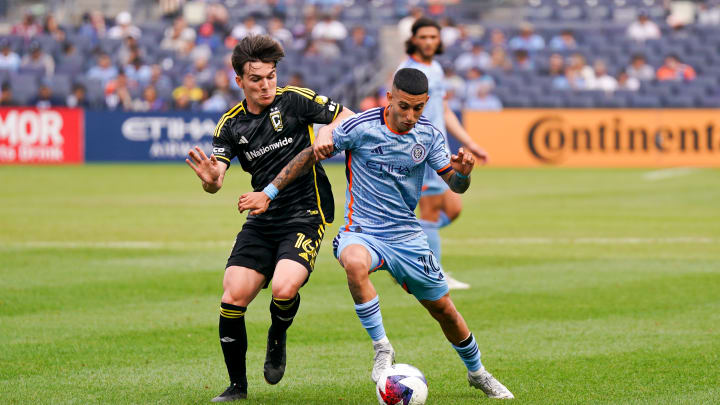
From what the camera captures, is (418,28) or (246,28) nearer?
(418,28)

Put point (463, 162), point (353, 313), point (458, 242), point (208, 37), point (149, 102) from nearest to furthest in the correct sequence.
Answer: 1. point (463, 162)
2. point (353, 313)
3. point (458, 242)
4. point (149, 102)
5. point (208, 37)

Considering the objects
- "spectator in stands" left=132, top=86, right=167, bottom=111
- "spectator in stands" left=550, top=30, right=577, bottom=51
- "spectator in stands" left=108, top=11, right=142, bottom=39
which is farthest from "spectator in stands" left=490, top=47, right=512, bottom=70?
"spectator in stands" left=108, top=11, right=142, bottom=39

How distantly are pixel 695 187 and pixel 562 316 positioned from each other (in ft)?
44.8

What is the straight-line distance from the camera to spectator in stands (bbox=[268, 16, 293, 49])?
1191 inches

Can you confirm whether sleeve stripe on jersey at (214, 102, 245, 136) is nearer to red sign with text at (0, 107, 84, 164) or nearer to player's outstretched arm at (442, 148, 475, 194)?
player's outstretched arm at (442, 148, 475, 194)

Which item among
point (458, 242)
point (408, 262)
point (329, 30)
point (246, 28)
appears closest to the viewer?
point (408, 262)

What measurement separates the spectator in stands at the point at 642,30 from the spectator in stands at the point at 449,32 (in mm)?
5718

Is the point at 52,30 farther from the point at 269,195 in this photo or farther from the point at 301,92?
the point at 269,195

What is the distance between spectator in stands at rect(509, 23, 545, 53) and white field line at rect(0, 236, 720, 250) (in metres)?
18.9

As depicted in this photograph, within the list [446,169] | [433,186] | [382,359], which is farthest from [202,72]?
[382,359]

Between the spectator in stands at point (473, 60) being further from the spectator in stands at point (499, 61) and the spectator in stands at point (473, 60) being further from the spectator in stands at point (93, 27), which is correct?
the spectator in stands at point (93, 27)

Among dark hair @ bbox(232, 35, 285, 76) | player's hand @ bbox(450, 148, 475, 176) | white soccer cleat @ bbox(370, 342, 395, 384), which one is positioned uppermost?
dark hair @ bbox(232, 35, 285, 76)

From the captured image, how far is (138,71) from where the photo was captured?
2852cm

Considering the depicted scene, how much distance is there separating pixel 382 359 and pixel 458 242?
7.82 meters
